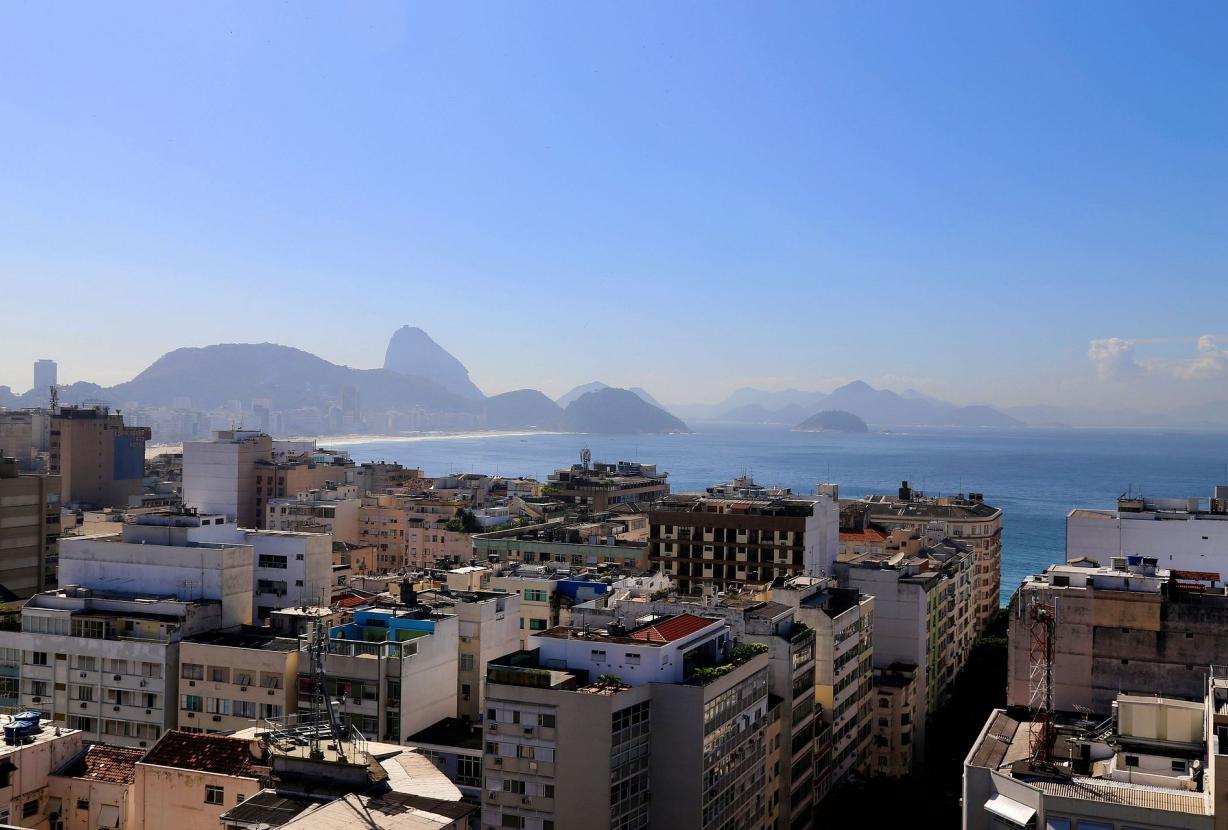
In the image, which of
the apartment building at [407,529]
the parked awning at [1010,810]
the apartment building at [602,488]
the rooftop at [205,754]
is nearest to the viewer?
the parked awning at [1010,810]

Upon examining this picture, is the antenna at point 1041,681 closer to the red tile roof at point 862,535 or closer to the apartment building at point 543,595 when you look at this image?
the apartment building at point 543,595

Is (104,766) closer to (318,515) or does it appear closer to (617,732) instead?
(617,732)

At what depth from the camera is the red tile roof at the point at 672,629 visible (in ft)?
114

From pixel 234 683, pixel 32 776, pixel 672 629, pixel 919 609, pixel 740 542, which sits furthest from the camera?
pixel 740 542

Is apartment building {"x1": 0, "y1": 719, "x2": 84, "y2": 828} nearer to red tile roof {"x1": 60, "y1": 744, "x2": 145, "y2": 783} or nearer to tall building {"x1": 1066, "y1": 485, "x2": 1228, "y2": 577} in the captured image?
red tile roof {"x1": 60, "y1": 744, "x2": 145, "y2": 783}

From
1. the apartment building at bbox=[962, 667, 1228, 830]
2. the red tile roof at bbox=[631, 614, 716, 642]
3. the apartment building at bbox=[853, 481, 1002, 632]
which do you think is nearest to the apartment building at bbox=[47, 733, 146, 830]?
the red tile roof at bbox=[631, 614, 716, 642]

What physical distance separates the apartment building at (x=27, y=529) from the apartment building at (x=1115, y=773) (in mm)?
55151

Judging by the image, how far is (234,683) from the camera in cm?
3922

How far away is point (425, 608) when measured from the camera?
42312 millimetres

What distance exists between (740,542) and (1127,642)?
27190mm

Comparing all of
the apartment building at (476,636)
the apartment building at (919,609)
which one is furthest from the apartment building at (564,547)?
the apartment building at (476,636)

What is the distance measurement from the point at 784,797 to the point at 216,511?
79593 mm

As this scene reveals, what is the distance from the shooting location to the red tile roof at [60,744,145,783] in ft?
92.8

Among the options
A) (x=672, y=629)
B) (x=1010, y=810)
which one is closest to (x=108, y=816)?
(x=672, y=629)
